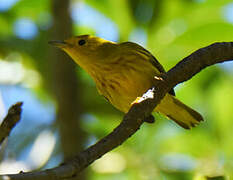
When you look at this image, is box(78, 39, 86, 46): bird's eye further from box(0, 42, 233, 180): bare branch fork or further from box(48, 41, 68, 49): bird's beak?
box(0, 42, 233, 180): bare branch fork

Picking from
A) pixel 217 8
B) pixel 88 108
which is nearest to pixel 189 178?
pixel 88 108

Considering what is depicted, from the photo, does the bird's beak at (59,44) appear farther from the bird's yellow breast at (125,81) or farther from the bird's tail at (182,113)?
the bird's tail at (182,113)

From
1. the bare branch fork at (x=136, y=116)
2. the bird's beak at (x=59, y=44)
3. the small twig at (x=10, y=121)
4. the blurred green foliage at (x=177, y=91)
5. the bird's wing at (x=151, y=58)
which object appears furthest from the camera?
the blurred green foliage at (x=177, y=91)

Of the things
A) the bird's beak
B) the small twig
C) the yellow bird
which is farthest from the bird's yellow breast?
the small twig

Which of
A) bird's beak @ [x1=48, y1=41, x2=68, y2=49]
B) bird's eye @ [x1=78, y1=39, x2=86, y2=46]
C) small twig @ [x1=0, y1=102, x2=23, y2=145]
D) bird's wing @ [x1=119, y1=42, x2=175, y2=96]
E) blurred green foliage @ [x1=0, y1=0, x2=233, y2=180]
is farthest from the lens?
blurred green foliage @ [x1=0, y1=0, x2=233, y2=180]

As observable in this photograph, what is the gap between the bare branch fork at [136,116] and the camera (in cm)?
Answer: 175

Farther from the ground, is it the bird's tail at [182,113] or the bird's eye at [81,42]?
the bird's eye at [81,42]

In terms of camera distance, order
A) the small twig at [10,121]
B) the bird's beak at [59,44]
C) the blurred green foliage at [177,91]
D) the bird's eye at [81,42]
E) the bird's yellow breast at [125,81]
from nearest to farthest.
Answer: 1. the small twig at [10,121]
2. the bird's yellow breast at [125,81]
3. the bird's beak at [59,44]
4. the bird's eye at [81,42]
5. the blurred green foliage at [177,91]

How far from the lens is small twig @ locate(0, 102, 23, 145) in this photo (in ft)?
6.52

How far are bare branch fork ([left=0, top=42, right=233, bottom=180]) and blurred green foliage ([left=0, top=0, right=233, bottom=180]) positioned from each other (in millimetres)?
1911

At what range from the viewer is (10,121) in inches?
82.5

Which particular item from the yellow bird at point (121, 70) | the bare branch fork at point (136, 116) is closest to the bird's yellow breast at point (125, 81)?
the yellow bird at point (121, 70)

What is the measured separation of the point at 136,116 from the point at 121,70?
1.60m

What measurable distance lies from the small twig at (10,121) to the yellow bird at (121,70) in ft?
5.41
